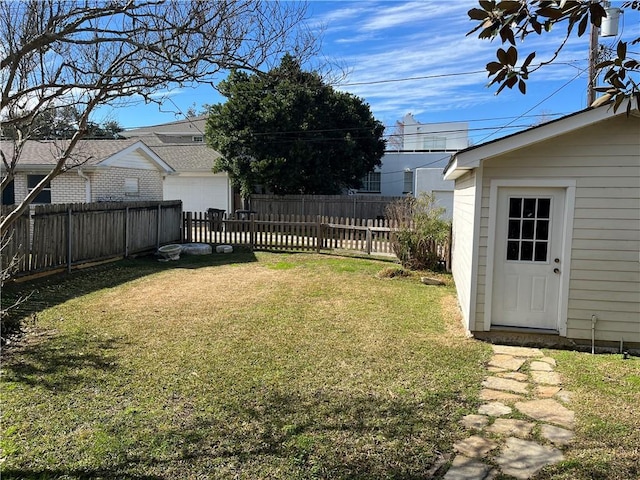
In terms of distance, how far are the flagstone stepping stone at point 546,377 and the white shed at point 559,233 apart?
1.21m

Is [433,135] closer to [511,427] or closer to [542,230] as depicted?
[542,230]

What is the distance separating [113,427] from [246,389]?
3.96ft

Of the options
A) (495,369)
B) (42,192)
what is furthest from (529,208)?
(42,192)

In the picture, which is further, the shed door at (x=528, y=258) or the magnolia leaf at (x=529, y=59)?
the shed door at (x=528, y=258)

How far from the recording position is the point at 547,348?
6.06 meters

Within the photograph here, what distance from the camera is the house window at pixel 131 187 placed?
1642 cm

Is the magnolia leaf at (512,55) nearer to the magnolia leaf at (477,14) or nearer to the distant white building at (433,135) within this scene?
the magnolia leaf at (477,14)

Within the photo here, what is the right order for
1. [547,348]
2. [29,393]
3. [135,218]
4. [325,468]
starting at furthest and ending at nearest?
[135,218] < [547,348] < [29,393] < [325,468]

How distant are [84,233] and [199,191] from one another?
12.7 metres

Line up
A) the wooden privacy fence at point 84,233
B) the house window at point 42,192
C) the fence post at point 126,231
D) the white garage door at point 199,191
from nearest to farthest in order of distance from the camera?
the wooden privacy fence at point 84,233 → the fence post at point 126,231 → the house window at point 42,192 → the white garage door at point 199,191

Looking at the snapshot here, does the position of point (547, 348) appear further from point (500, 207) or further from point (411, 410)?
point (411, 410)

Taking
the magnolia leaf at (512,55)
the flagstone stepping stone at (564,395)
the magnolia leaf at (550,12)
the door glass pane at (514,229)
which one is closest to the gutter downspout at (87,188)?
the door glass pane at (514,229)

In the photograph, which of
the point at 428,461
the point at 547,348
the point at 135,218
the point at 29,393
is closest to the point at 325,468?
the point at 428,461

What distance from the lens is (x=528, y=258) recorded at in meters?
6.21
